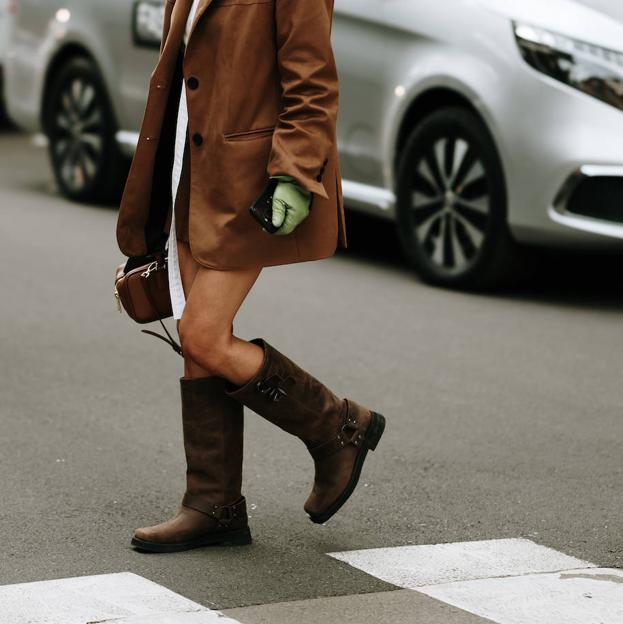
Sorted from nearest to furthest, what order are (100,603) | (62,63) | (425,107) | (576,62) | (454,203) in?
1. (100,603)
2. (576,62)
3. (454,203)
4. (425,107)
5. (62,63)

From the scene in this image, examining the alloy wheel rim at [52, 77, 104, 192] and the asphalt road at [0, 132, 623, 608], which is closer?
the asphalt road at [0, 132, 623, 608]

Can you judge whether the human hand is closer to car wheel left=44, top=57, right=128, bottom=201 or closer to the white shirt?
the white shirt

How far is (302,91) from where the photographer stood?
414 cm

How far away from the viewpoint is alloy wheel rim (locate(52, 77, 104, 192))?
1055 cm

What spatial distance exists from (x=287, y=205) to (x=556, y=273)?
15.7 feet

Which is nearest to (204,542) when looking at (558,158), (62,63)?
(558,158)

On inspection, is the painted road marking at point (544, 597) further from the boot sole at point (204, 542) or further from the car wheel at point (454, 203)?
the car wheel at point (454, 203)

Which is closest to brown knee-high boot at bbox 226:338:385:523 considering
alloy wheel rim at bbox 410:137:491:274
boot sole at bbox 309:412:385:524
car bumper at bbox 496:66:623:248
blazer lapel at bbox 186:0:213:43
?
boot sole at bbox 309:412:385:524

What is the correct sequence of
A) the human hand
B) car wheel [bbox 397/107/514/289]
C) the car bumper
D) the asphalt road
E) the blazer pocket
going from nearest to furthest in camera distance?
the human hand < the blazer pocket < the asphalt road < the car bumper < car wheel [bbox 397/107/514/289]

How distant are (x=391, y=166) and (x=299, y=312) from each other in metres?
1.22

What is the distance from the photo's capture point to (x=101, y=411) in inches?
232

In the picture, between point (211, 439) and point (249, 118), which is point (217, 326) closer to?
point (211, 439)

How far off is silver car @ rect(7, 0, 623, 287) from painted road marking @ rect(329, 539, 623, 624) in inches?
133

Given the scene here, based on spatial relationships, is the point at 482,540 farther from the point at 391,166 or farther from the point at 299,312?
the point at 391,166
